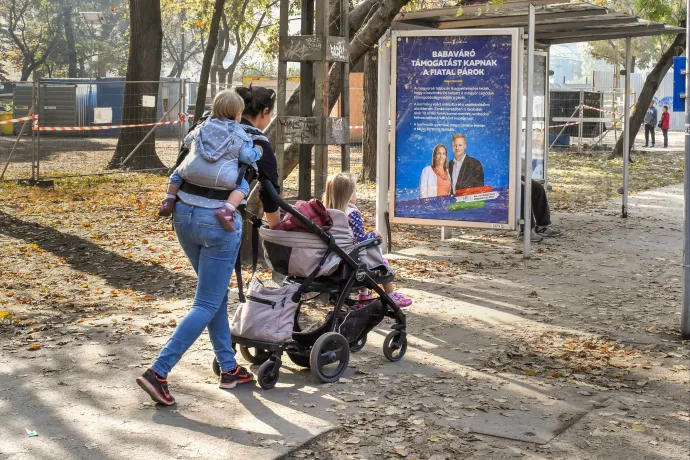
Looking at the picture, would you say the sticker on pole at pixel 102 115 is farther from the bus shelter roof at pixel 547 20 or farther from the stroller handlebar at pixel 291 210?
the stroller handlebar at pixel 291 210

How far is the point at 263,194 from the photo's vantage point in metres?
5.73

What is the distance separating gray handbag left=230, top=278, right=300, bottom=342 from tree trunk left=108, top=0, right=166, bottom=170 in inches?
699

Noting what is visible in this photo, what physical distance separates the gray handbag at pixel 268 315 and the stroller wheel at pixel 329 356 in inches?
7.4

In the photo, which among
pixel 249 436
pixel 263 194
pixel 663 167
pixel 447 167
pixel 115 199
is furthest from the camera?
pixel 663 167

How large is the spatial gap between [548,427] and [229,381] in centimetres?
183

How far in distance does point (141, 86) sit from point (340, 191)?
17.5 metres

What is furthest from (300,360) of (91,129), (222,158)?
(91,129)

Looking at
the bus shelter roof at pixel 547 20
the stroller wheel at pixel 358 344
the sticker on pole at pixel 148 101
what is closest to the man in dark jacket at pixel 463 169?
the bus shelter roof at pixel 547 20

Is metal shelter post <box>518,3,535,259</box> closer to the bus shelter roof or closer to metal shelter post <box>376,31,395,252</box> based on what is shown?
the bus shelter roof

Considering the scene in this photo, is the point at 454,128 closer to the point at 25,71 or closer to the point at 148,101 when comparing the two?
the point at 148,101

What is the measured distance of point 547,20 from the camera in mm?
11180

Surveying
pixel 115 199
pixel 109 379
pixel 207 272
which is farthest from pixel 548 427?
pixel 115 199

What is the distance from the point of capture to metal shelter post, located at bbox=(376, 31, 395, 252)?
1056 centimetres

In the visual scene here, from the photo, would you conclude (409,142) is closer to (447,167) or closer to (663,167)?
(447,167)
